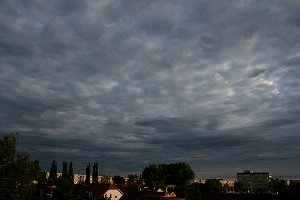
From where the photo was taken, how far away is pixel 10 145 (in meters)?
41.7

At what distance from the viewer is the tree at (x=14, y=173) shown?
1550 inches

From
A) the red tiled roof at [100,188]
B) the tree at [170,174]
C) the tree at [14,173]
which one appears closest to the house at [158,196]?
the red tiled roof at [100,188]

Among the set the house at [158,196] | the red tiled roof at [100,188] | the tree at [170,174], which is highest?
the tree at [170,174]

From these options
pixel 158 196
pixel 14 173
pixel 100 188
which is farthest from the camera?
pixel 100 188

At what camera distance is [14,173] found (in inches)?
1590

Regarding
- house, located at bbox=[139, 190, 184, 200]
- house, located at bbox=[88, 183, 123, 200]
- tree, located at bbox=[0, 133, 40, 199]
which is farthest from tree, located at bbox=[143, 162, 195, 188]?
tree, located at bbox=[0, 133, 40, 199]

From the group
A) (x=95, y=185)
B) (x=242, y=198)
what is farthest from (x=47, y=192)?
(x=242, y=198)

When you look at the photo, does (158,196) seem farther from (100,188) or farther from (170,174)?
(170,174)

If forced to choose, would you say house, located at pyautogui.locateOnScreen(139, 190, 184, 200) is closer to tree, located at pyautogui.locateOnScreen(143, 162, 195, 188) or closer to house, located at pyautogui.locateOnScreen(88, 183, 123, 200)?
house, located at pyautogui.locateOnScreen(88, 183, 123, 200)

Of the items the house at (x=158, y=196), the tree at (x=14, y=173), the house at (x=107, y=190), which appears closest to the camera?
the tree at (x=14, y=173)

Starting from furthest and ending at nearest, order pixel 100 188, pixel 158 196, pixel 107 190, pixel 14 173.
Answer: pixel 100 188, pixel 107 190, pixel 158 196, pixel 14 173

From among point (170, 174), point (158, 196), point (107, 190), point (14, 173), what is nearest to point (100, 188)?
point (107, 190)

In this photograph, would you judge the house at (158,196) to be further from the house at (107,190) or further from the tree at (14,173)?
the tree at (14,173)

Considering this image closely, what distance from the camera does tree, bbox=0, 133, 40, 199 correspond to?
129 feet
